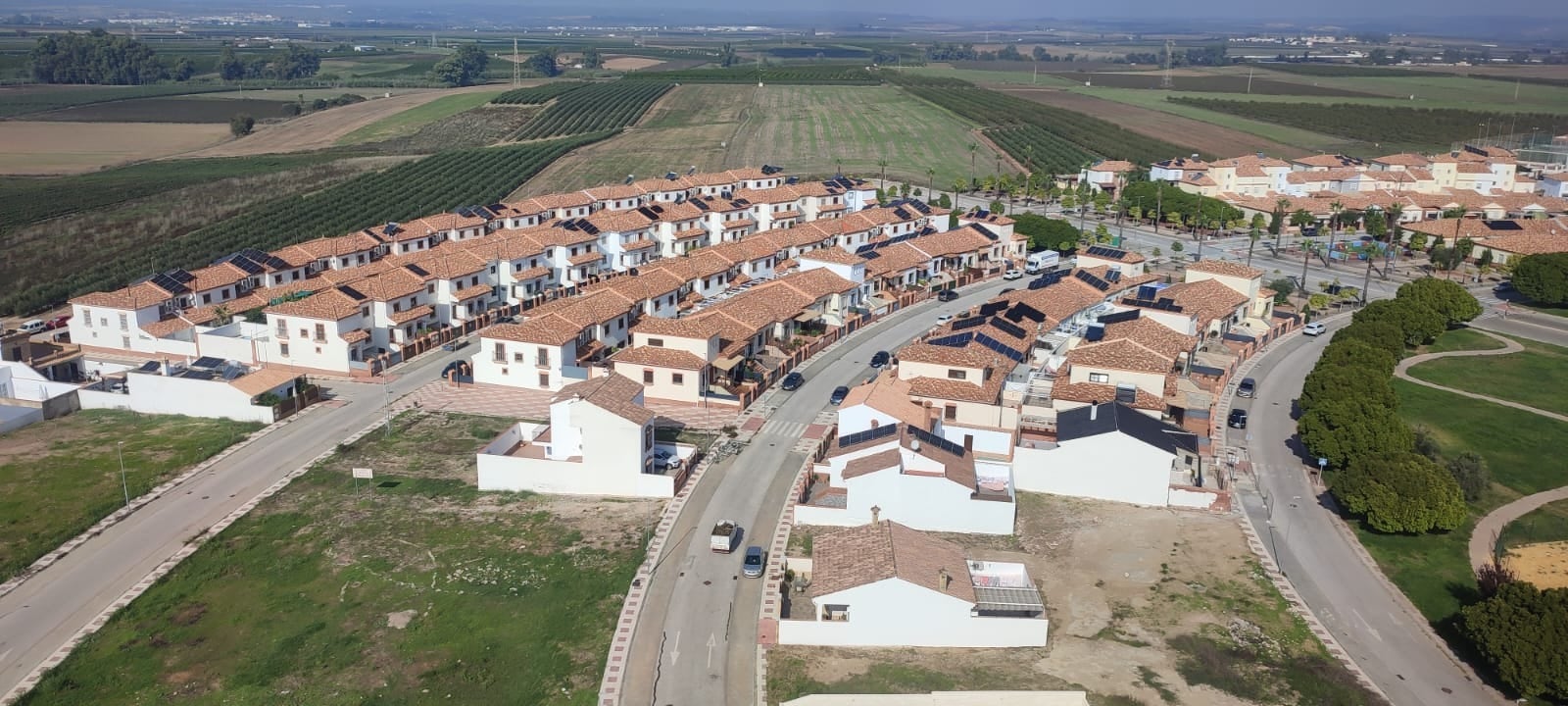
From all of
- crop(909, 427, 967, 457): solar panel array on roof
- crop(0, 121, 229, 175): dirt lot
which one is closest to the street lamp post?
crop(909, 427, 967, 457): solar panel array on roof

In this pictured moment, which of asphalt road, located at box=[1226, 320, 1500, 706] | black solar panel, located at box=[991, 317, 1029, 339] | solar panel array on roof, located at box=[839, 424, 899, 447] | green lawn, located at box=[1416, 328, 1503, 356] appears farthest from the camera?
green lawn, located at box=[1416, 328, 1503, 356]

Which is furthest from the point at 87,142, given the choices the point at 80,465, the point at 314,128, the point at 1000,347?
the point at 1000,347

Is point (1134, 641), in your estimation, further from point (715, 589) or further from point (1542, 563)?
point (1542, 563)

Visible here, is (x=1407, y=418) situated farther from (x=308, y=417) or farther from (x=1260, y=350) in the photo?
(x=308, y=417)

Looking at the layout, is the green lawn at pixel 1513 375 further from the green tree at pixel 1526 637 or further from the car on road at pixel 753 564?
the car on road at pixel 753 564

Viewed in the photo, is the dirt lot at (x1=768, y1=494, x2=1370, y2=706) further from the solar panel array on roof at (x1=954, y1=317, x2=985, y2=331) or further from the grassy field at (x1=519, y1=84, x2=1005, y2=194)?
the grassy field at (x1=519, y1=84, x2=1005, y2=194)

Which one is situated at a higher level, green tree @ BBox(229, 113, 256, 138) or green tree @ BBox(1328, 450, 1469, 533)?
green tree @ BBox(229, 113, 256, 138)
